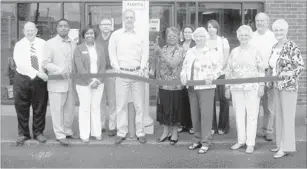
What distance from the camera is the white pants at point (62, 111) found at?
6621 mm

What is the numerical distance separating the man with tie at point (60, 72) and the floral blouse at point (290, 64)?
3194 millimetres

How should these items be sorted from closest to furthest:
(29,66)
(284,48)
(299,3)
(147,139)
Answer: (284,48)
(29,66)
(147,139)
(299,3)

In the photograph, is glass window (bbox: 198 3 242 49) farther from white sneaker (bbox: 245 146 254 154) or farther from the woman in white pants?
white sneaker (bbox: 245 146 254 154)

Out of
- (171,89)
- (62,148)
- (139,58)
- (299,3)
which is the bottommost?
(62,148)

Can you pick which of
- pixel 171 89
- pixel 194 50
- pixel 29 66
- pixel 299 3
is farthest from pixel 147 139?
pixel 299 3

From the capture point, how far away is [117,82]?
22.0 feet

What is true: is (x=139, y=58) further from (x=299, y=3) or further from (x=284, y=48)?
(x=299, y=3)

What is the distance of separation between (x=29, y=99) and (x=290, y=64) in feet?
13.1

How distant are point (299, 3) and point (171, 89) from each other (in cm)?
424

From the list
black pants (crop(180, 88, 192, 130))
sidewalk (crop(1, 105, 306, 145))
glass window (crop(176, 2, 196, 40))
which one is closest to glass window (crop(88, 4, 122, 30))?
glass window (crop(176, 2, 196, 40))

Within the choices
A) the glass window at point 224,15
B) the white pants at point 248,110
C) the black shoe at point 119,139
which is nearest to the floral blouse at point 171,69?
the white pants at point 248,110

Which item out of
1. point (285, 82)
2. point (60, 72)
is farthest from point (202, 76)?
point (60, 72)

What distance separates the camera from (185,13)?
932cm

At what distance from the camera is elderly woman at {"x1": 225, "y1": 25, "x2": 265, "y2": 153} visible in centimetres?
609
